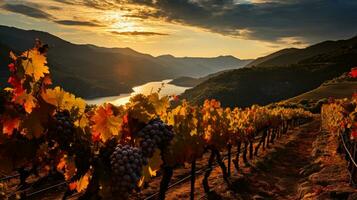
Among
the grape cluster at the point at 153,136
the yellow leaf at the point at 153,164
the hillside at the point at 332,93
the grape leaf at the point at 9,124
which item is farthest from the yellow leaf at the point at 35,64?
the hillside at the point at 332,93

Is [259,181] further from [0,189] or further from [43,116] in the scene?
[43,116]

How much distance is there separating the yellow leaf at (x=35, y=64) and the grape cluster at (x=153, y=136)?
1.60 meters

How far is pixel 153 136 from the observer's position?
469 centimetres

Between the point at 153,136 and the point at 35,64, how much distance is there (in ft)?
5.94

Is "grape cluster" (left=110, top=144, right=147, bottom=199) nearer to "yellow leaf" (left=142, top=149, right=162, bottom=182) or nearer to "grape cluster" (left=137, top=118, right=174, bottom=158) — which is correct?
"grape cluster" (left=137, top=118, right=174, bottom=158)

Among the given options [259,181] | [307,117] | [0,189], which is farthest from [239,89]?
[0,189]

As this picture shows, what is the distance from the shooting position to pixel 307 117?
7038 centimetres

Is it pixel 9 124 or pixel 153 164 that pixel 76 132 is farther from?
pixel 153 164

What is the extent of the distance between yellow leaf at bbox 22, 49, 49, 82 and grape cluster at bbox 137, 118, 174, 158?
5.24 ft

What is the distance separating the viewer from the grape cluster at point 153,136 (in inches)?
179

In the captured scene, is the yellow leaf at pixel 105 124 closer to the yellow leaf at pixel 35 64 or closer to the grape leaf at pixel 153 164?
the grape leaf at pixel 153 164

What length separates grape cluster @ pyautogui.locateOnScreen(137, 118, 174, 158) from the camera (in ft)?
14.9

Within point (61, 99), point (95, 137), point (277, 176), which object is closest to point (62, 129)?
point (61, 99)

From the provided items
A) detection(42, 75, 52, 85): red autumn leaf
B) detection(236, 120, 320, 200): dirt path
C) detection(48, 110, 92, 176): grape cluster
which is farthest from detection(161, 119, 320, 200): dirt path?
detection(42, 75, 52, 85): red autumn leaf
